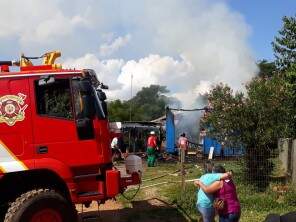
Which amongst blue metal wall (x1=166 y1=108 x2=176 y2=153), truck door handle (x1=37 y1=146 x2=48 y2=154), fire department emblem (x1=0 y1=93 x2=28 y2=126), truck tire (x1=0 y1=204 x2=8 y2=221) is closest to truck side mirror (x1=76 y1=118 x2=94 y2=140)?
truck door handle (x1=37 y1=146 x2=48 y2=154)

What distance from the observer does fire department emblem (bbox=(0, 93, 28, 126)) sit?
8367 mm

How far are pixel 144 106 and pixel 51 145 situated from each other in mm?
75440

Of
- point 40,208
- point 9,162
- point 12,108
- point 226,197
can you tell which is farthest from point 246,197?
point 12,108

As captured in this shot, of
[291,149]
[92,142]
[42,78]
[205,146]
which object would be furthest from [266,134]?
[205,146]

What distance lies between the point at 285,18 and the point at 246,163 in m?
5.26

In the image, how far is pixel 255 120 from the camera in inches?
508

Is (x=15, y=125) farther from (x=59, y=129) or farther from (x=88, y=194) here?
(x=88, y=194)

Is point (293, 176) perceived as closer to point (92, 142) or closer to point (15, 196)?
point (92, 142)

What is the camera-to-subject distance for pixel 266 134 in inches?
498

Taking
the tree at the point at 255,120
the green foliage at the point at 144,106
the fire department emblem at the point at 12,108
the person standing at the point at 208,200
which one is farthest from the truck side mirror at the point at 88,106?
the green foliage at the point at 144,106

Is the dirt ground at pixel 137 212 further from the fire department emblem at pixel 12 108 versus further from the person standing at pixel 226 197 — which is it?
the fire department emblem at pixel 12 108

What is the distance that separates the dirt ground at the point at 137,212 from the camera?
1099cm

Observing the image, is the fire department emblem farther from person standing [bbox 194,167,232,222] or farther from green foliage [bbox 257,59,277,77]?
green foliage [bbox 257,59,277,77]

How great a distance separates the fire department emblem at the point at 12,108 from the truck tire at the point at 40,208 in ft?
3.99
